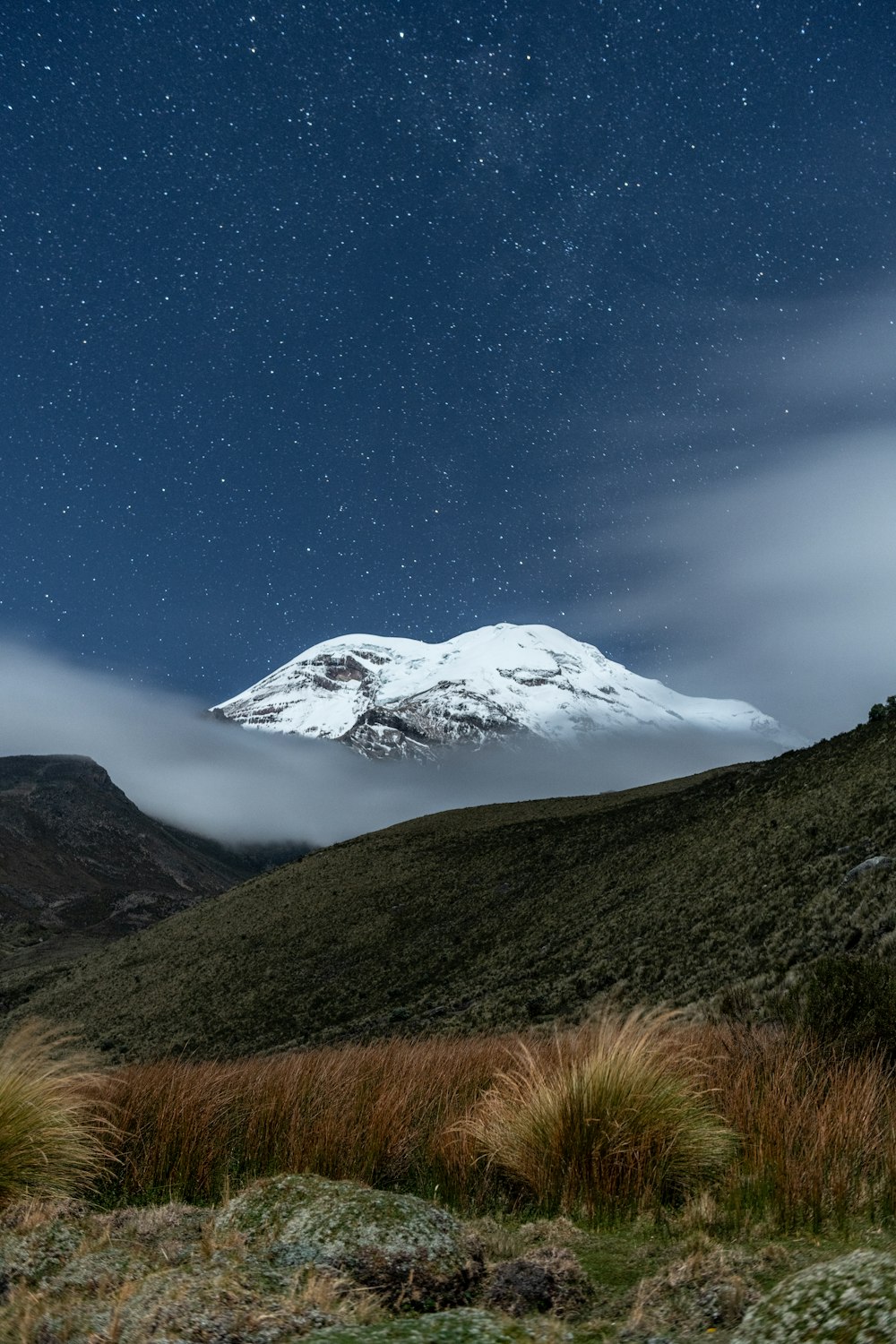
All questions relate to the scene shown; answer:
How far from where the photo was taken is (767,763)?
49750mm

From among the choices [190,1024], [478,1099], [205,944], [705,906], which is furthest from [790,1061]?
[205,944]

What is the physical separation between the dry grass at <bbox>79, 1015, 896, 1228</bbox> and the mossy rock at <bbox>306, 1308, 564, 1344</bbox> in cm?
200

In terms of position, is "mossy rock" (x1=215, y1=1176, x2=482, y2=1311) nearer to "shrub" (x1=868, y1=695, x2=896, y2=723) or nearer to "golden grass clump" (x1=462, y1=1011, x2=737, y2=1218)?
"golden grass clump" (x1=462, y1=1011, x2=737, y2=1218)

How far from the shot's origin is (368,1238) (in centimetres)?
392

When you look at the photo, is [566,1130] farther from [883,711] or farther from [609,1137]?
[883,711]

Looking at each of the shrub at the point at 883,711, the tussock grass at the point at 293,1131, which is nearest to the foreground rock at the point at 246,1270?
the tussock grass at the point at 293,1131

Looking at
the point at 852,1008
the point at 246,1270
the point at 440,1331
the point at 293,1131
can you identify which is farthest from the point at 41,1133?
the point at 852,1008

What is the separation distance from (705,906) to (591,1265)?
26651mm

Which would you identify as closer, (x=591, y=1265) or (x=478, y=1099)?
(x=591, y=1265)

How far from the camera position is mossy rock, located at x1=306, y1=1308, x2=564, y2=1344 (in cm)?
284

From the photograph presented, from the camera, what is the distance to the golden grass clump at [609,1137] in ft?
17.4

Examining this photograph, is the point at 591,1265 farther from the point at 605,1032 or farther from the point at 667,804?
the point at 667,804

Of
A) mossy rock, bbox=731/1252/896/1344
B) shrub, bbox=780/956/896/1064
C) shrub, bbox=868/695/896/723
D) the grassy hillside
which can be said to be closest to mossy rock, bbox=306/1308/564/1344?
mossy rock, bbox=731/1252/896/1344

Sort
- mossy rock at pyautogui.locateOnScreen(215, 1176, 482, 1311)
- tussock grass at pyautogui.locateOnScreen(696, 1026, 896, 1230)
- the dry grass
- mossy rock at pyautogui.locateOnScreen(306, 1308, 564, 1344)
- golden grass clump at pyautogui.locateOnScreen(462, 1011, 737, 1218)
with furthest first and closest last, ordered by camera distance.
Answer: golden grass clump at pyautogui.locateOnScreen(462, 1011, 737, 1218)
the dry grass
tussock grass at pyautogui.locateOnScreen(696, 1026, 896, 1230)
mossy rock at pyautogui.locateOnScreen(215, 1176, 482, 1311)
mossy rock at pyautogui.locateOnScreen(306, 1308, 564, 1344)
